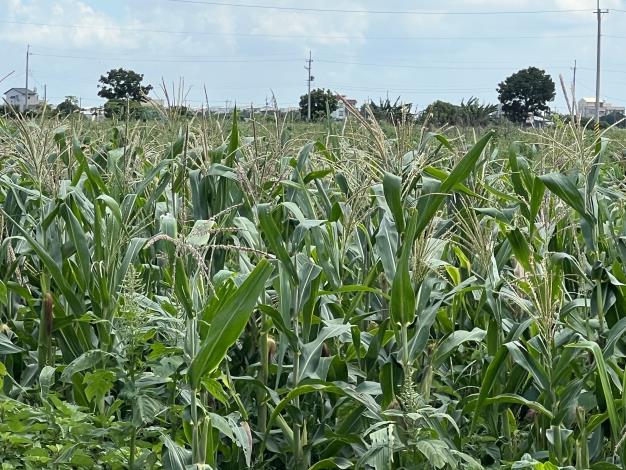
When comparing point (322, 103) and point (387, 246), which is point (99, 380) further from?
point (322, 103)

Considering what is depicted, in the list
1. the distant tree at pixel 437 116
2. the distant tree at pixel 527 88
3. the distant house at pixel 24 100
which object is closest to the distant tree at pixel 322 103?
the distant tree at pixel 437 116

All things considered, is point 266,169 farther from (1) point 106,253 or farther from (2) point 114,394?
(2) point 114,394

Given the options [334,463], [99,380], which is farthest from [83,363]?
[334,463]

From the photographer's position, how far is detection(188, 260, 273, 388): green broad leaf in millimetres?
2725

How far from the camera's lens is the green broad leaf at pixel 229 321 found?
2725 millimetres

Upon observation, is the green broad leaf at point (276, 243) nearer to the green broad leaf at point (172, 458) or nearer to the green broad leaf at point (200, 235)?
the green broad leaf at point (200, 235)

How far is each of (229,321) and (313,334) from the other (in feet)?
4.27

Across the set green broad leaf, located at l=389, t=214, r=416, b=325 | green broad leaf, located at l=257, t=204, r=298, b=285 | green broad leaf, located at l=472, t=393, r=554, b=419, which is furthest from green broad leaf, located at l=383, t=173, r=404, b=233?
green broad leaf, located at l=472, t=393, r=554, b=419

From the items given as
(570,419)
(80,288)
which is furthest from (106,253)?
(570,419)

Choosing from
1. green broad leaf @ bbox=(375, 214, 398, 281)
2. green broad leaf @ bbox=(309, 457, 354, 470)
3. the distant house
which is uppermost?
the distant house

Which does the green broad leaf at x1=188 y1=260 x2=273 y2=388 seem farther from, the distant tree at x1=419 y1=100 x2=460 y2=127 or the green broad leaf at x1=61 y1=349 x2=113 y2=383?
the distant tree at x1=419 y1=100 x2=460 y2=127

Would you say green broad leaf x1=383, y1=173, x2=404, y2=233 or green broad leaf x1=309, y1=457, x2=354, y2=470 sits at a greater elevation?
green broad leaf x1=383, y1=173, x2=404, y2=233

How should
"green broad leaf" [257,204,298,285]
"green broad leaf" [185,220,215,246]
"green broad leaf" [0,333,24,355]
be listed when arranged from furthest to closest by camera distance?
"green broad leaf" [0,333,24,355] → "green broad leaf" [257,204,298,285] → "green broad leaf" [185,220,215,246]

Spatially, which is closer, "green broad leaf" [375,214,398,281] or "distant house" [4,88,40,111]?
"green broad leaf" [375,214,398,281]
